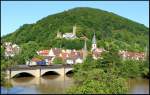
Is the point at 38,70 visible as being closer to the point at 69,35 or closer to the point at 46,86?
the point at 46,86

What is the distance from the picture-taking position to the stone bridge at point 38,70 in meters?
49.6

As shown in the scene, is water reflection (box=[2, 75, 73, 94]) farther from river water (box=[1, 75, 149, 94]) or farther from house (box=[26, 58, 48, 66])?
house (box=[26, 58, 48, 66])

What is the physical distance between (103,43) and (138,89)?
187ft

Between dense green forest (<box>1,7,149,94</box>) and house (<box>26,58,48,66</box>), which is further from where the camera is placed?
house (<box>26,58,48,66</box>)

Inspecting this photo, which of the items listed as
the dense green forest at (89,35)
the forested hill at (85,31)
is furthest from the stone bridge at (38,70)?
the forested hill at (85,31)

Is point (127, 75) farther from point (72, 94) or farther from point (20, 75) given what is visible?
point (72, 94)

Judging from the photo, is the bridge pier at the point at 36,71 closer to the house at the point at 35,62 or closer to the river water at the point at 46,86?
the river water at the point at 46,86

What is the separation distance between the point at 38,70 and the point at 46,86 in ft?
32.6

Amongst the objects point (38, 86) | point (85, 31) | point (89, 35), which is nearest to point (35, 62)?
point (38, 86)

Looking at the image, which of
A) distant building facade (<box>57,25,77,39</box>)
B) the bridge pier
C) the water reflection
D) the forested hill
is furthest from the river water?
distant building facade (<box>57,25,77,39</box>)

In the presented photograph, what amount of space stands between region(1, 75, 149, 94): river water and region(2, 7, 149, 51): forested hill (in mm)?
Result: 42346

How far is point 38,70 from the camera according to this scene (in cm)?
5369

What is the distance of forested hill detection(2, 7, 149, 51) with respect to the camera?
97.8 metres

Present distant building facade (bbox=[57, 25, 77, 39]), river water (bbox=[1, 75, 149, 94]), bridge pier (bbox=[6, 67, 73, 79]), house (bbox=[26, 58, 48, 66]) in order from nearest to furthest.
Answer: river water (bbox=[1, 75, 149, 94]) → bridge pier (bbox=[6, 67, 73, 79]) → house (bbox=[26, 58, 48, 66]) → distant building facade (bbox=[57, 25, 77, 39])
